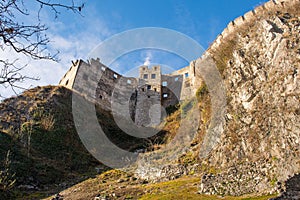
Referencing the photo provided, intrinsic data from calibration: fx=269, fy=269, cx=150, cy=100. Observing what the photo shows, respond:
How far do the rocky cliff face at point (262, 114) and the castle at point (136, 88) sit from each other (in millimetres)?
14524

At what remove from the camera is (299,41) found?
1371cm

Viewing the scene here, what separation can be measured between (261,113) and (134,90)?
25883mm

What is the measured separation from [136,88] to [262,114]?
1035 inches

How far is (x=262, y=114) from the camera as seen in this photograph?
12.3m

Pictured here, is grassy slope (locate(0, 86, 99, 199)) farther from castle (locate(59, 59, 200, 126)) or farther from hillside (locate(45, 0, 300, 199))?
castle (locate(59, 59, 200, 126))

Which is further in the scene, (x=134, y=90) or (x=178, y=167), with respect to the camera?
(x=134, y=90)

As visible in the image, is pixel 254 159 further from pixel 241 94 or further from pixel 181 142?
pixel 181 142

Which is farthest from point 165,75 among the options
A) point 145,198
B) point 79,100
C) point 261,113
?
point 145,198

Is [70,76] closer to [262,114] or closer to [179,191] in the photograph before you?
[262,114]

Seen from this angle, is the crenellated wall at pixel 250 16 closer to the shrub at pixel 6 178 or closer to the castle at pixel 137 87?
the castle at pixel 137 87

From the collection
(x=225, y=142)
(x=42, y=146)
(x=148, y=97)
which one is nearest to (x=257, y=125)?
(x=225, y=142)

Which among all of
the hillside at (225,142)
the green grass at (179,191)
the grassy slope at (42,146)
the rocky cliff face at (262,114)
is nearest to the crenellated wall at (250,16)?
the hillside at (225,142)

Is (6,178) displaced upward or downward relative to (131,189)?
upward

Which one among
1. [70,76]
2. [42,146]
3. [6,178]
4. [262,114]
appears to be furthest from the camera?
[70,76]
